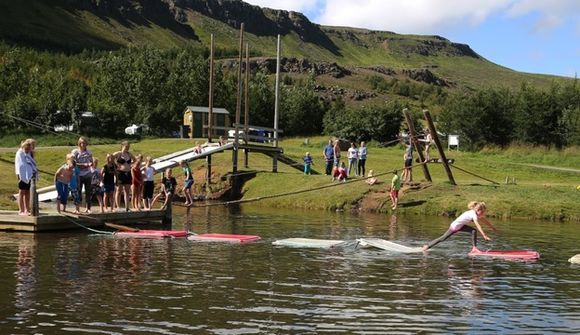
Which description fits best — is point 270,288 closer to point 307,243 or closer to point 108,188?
point 307,243

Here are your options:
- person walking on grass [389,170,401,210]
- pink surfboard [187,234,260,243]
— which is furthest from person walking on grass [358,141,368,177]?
pink surfboard [187,234,260,243]

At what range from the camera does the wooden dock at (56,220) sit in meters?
24.1

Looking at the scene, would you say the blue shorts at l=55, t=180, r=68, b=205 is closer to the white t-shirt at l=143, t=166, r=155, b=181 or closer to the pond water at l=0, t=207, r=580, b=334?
the pond water at l=0, t=207, r=580, b=334

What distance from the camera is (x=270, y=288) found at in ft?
51.8

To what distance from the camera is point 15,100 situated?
278 feet

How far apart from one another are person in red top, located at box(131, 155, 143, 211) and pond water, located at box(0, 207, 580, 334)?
3605mm

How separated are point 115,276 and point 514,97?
225 ft

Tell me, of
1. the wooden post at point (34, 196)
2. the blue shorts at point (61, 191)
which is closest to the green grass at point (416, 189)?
the blue shorts at point (61, 191)

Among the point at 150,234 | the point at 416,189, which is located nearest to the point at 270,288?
the point at 150,234

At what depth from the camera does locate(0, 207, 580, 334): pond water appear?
1262 cm

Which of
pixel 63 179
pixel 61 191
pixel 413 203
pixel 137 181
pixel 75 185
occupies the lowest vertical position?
pixel 413 203

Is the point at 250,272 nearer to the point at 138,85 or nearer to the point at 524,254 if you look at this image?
the point at 524,254

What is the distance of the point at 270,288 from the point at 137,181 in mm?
13667

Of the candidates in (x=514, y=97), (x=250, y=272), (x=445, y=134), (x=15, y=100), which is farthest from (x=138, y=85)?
(x=250, y=272)
